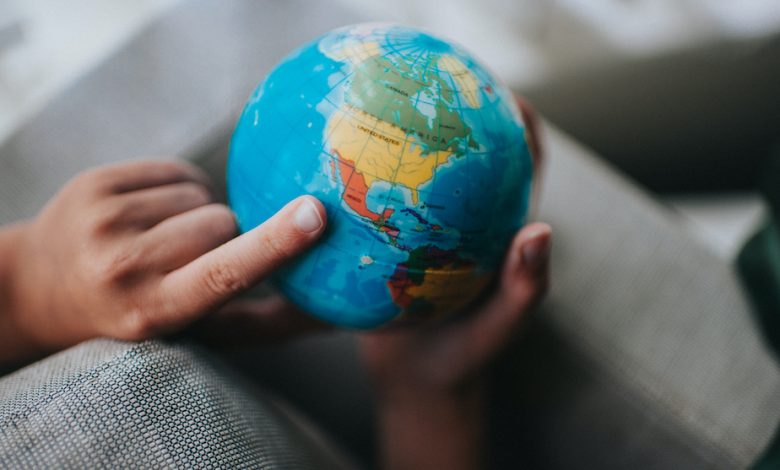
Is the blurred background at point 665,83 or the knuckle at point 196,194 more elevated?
the knuckle at point 196,194

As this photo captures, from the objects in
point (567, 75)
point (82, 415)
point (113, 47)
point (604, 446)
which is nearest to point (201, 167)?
point (113, 47)

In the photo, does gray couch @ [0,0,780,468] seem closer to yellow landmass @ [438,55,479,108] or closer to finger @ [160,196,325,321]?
finger @ [160,196,325,321]

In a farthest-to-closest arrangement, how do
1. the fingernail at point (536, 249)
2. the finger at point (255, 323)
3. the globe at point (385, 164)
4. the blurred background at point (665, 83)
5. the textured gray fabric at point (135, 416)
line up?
1. the blurred background at point (665, 83)
2. the finger at point (255, 323)
3. the fingernail at point (536, 249)
4. the globe at point (385, 164)
5. the textured gray fabric at point (135, 416)

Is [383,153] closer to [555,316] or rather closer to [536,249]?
[536,249]

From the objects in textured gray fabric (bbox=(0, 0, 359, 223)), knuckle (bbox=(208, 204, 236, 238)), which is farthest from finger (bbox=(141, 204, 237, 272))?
textured gray fabric (bbox=(0, 0, 359, 223))

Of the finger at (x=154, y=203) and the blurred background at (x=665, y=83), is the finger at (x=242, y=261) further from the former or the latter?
the blurred background at (x=665, y=83)

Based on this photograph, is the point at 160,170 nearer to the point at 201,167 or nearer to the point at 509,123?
the point at 201,167

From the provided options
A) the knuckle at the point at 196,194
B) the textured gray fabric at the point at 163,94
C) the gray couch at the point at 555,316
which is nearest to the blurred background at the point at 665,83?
the textured gray fabric at the point at 163,94
